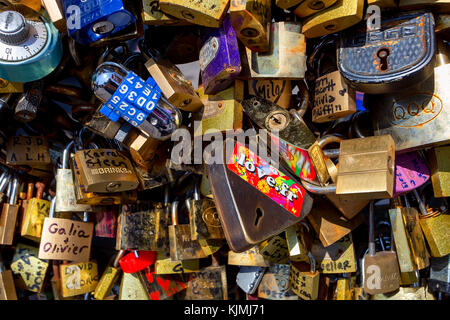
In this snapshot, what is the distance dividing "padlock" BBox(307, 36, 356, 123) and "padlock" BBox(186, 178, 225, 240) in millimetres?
467

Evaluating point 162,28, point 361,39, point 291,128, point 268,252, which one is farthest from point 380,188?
point 162,28

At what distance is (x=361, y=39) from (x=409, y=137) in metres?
0.31

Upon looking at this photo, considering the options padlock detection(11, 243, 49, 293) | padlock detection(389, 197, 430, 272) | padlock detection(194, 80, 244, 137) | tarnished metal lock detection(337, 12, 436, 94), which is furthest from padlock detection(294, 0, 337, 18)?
padlock detection(11, 243, 49, 293)

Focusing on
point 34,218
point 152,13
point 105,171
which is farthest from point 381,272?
point 34,218

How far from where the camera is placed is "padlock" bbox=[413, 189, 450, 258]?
4.91 feet

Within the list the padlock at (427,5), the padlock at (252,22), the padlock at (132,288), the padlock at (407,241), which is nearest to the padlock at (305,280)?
the padlock at (407,241)

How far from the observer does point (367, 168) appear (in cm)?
124

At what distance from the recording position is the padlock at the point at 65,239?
170cm

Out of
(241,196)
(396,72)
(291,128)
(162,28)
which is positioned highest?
(162,28)

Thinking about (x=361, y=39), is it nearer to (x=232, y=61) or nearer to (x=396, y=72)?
(x=396, y=72)

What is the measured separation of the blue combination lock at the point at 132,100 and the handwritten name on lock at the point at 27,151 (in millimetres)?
468

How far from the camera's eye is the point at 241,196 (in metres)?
1.29

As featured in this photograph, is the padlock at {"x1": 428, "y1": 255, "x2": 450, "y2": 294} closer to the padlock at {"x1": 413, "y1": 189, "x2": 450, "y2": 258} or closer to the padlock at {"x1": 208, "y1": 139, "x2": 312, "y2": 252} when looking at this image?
the padlock at {"x1": 413, "y1": 189, "x2": 450, "y2": 258}

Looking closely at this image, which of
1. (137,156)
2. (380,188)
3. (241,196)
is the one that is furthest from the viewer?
(137,156)
